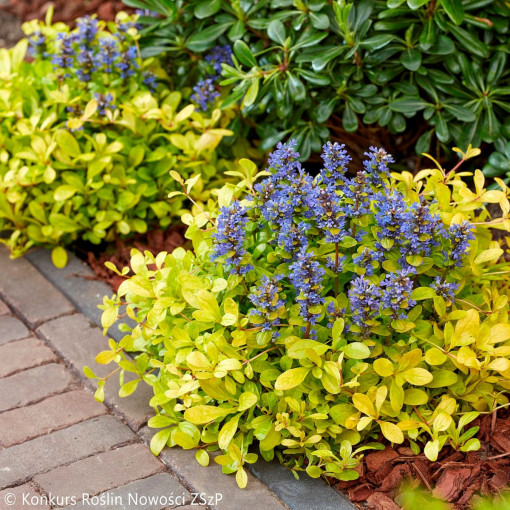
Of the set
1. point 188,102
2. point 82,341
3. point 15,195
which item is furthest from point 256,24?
point 82,341

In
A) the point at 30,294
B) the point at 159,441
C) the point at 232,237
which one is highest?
the point at 232,237

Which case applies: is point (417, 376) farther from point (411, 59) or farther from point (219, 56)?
point (219, 56)

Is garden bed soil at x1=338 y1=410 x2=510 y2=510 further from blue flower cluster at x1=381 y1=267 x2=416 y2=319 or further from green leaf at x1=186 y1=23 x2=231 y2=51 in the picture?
green leaf at x1=186 y1=23 x2=231 y2=51

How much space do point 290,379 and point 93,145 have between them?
1583mm

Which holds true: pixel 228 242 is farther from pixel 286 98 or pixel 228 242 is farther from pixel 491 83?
pixel 491 83

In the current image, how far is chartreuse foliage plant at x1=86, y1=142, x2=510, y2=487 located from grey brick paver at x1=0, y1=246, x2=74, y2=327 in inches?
29.8

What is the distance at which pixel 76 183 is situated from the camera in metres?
3.19

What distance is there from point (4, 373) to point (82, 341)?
30 cm

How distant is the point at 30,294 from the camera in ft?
10.3

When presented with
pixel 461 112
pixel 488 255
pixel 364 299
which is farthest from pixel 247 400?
pixel 461 112

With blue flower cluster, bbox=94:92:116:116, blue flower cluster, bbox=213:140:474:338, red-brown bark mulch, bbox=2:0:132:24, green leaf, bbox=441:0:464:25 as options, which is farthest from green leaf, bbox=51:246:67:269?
red-brown bark mulch, bbox=2:0:132:24

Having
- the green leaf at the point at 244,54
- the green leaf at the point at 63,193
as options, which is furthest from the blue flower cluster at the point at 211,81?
the green leaf at the point at 63,193

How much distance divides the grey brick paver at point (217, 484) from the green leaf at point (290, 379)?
326 mm

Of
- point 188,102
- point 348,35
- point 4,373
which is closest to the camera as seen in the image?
point 4,373
